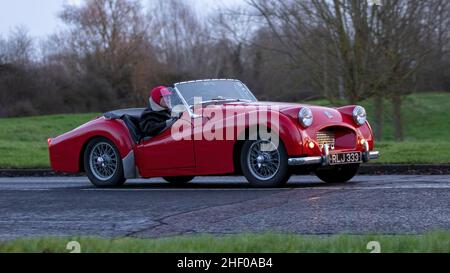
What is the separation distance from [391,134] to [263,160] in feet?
85.9

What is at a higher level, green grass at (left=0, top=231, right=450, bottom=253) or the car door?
the car door

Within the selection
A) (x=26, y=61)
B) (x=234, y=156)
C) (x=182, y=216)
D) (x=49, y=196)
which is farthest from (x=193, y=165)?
(x=26, y=61)

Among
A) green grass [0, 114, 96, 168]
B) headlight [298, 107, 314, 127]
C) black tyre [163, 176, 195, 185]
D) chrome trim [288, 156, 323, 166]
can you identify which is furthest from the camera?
green grass [0, 114, 96, 168]

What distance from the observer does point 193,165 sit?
1075 cm

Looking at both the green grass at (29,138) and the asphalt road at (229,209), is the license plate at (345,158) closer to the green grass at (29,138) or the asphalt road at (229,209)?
the asphalt road at (229,209)

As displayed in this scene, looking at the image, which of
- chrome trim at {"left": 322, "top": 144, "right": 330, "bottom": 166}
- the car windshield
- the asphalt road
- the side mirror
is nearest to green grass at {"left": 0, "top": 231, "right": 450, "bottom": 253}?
the asphalt road

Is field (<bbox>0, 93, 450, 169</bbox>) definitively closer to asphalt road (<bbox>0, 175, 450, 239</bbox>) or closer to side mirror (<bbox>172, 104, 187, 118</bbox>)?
asphalt road (<bbox>0, 175, 450, 239</bbox>)

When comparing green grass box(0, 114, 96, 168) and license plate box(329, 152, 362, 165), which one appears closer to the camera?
license plate box(329, 152, 362, 165)

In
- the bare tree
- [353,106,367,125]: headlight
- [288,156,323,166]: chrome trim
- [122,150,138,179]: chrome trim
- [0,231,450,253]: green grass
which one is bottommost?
[0,231,450,253]: green grass

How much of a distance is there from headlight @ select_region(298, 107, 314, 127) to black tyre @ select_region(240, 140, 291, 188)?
0.39 meters

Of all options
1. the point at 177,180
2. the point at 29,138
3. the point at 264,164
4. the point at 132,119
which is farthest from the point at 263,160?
the point at 29,138

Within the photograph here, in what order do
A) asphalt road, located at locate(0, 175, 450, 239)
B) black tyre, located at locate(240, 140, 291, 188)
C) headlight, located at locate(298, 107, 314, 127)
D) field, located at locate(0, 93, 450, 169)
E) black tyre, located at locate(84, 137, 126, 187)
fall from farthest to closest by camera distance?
field, located at locate(0, 93, 450, 169), black tyre, located at locate(84, 137, 126, 187), black tyre, located at locate(240, 140, 291, 188), headlight, located at locate(298, 107, 314, 127), asphalt road, located at locate(0, 175, 450, 239)

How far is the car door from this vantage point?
425 inches
